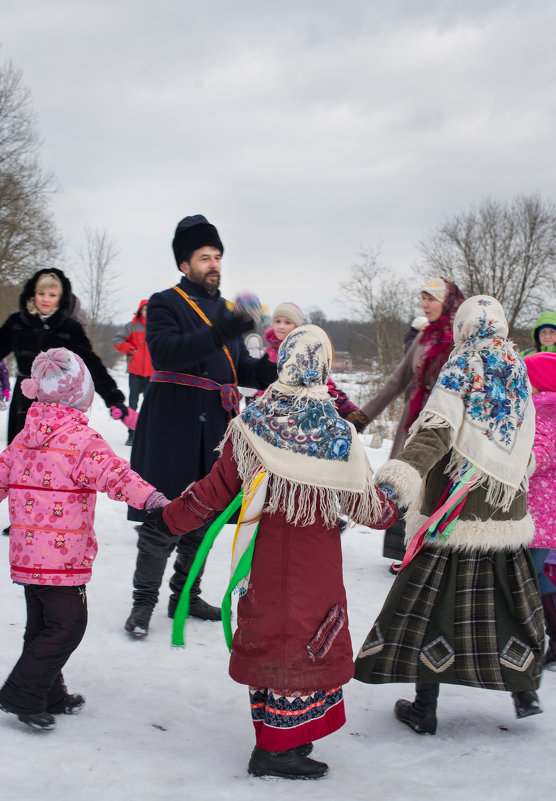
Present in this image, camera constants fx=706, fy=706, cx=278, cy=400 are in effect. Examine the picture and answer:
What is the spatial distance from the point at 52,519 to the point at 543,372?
2.34m

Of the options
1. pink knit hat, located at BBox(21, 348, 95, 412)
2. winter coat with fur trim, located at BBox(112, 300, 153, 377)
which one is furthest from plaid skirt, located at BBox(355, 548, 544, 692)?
winter coat with fur trim, located at BBox(112, 300, 153, 377)

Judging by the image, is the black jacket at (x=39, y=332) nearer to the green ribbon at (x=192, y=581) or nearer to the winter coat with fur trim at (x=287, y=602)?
the green ribbon at (x=192, y=581)

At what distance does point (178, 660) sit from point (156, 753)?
0.88m

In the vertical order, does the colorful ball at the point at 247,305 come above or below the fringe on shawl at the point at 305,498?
above

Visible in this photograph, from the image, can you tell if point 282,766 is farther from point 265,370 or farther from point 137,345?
point 137,345

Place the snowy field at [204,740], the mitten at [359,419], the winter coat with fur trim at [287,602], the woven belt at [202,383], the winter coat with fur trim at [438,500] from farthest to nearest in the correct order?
the mitten at [359,419] → the woven belt at [202,383] → the winter coat with fur trim at [438,500] → the winter coat with fur trim at [287,602] → the snowy field at [204,740]

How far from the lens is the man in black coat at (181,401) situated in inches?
146

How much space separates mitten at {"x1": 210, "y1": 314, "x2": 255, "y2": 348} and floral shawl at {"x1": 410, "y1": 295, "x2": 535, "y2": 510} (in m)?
1.04

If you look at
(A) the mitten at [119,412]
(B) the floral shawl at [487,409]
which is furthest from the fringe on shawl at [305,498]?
(A) the mitten at [119,412]

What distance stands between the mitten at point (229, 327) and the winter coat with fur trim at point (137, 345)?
19.2 ft

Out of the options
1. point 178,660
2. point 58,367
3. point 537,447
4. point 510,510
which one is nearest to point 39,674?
point 178,660

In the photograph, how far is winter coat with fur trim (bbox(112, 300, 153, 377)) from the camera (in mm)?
9328

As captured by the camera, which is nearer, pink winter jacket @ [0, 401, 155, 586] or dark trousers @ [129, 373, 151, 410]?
pink winter jacket @ [0, 401, 155, 586]

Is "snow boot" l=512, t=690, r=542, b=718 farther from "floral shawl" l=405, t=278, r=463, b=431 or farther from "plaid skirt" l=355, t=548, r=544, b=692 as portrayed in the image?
"floral shawl" l=405, t=278, r=463, b=431
